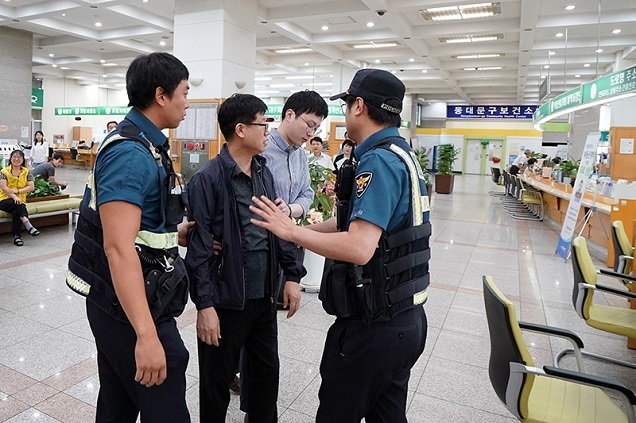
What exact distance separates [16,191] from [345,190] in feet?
20.2

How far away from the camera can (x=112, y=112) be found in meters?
17.4

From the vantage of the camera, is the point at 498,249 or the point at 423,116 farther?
the point at 423,116

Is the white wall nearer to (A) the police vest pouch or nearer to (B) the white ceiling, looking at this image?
(B) the white ceiling

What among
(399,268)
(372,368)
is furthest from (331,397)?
(399,268)

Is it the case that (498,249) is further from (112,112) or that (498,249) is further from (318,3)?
(112,112)

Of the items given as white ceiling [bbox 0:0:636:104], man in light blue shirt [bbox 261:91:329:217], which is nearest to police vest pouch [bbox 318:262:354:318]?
man in light blue shirt [bbox 261:91:329:217]

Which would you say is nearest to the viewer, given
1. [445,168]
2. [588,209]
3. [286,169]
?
[286,169]

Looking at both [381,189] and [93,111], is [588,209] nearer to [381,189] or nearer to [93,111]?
[381,189]

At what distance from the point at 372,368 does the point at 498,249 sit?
5.74 metres

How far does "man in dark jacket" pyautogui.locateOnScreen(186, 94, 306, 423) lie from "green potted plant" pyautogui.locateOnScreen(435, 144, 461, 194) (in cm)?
1257

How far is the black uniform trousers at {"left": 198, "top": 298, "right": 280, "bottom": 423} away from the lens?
174 cm

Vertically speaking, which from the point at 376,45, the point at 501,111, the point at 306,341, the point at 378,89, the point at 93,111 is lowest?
the point at 306,341

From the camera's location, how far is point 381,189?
1302 mm

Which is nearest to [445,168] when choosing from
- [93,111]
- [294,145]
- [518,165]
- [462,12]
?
[518,165]
